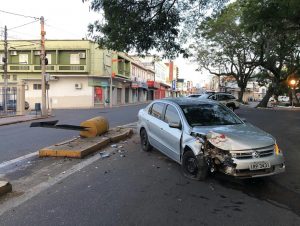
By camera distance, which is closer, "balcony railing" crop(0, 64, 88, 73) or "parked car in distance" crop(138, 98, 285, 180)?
"parked car in distance" crop(138, 98, 285, 180)

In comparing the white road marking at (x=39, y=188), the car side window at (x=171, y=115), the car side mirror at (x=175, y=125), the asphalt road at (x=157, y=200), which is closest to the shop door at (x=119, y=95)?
the white road marking at (x=39, y=188)

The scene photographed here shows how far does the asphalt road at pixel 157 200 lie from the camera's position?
5297mm

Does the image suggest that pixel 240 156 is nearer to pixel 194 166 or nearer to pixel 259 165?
pixel 259 165

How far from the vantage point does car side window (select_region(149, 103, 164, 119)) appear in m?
9.83

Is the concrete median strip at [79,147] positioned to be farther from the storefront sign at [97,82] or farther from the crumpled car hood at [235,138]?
the storefront sign at [97,82]

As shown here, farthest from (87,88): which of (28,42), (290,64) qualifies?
(290,64)

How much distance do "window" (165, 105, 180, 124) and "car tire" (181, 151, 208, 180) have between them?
1.09 m

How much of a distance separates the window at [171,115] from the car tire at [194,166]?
1.09 m

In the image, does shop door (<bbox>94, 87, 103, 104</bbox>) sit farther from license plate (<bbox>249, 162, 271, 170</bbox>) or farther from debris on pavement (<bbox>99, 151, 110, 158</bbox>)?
license plate (<bbox>249, 162, 271, 170</bbox>)

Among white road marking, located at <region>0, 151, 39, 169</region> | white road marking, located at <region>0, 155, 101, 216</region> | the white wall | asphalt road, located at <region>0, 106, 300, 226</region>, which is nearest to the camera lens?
asphalt road, located at <region>0, 106, 300, 226</region>

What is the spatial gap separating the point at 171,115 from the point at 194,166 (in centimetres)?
189

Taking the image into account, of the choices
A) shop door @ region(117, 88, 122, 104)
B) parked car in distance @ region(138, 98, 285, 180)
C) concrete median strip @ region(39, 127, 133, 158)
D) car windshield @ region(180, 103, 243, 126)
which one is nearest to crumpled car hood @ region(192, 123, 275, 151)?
parked car in distance @ region(138, 98, 285, 180)

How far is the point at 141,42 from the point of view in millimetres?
16078

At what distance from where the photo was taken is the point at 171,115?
902 cm
